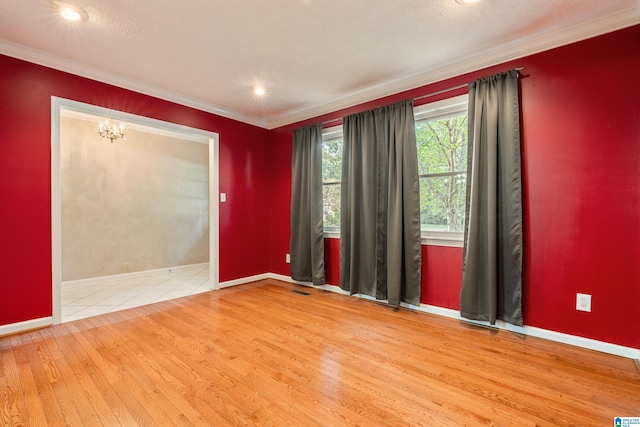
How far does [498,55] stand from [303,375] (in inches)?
121

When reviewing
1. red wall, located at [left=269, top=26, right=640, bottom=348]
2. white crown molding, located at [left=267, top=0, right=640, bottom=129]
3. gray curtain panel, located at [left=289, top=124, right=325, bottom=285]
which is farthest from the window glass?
gray curtain panel, located at [left=289, top=124, right=325, bottom=285]

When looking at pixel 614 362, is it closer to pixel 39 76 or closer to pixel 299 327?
pixel 299 327

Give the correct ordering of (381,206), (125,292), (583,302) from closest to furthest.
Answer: (583,302) → (381,206) → (125,292)

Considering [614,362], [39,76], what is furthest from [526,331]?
[39,76]

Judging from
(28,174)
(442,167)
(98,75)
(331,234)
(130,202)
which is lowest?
(331,234)

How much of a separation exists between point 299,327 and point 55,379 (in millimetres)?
1731

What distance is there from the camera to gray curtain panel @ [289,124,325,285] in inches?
161

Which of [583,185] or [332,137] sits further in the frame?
[332,137]

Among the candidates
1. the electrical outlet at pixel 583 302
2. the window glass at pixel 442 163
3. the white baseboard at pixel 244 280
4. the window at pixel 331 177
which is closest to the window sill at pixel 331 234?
the window at pixel 331 177

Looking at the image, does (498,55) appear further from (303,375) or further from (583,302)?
(303,375)

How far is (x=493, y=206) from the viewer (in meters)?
2.59

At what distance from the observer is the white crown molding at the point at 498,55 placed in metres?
2.18

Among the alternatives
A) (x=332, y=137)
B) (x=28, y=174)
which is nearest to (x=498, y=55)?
(x=332, y=137)

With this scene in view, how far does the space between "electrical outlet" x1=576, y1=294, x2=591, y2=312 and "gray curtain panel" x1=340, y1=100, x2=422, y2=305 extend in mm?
1277
